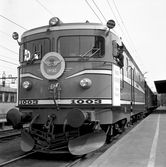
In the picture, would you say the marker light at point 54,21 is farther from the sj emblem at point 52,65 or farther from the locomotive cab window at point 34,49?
the sj emblem at point 52,65

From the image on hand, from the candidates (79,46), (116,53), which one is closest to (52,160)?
(79,46)

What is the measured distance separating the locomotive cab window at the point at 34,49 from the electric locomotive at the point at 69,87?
3 cm

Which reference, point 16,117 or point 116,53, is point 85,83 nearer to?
point 116,53

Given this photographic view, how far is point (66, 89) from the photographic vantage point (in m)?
6.50

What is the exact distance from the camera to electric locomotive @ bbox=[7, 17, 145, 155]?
6359 millimetres

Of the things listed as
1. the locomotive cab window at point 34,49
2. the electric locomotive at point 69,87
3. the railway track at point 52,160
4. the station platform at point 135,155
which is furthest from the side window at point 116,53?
the railway track at point 52,160

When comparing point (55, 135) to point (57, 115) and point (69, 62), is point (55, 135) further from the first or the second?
point (69, 62)

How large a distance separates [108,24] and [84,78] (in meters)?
1.66

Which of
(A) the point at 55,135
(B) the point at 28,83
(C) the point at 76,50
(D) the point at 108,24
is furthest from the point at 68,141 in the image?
(D) the point at 108,24

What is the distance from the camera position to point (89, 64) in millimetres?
6559

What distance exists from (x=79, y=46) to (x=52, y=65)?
0.93 m

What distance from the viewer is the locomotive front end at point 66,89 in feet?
20.8

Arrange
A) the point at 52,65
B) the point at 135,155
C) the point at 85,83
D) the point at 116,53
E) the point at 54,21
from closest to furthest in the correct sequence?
the point at 135,155, the point at 85,83, the point at 52,65, the point at 54,21, the point at 116,53

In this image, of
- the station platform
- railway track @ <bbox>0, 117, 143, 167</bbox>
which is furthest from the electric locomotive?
the station platform
